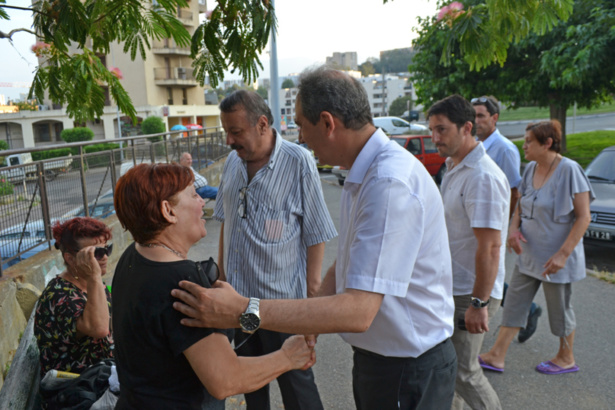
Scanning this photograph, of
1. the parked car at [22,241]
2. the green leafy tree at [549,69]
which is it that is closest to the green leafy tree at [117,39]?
the parked car at [22,241]

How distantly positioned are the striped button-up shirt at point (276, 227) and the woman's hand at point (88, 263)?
752mm

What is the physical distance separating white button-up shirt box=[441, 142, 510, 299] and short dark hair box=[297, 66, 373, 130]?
4.00 ft

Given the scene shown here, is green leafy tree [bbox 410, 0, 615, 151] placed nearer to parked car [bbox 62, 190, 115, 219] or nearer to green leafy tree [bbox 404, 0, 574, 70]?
parked car [bbox 62, 190, 115, 219]

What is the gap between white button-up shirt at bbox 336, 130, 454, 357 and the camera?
5.25ft

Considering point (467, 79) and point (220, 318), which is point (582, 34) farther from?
point (220, 318)

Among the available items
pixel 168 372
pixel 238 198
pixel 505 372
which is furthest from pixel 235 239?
pixel 505 372

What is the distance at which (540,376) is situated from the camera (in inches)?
155

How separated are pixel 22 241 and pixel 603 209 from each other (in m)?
7.66

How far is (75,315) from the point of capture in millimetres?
2734

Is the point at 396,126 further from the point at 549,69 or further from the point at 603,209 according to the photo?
the point at 603,209

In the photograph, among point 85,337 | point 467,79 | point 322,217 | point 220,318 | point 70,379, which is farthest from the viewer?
point 467,79

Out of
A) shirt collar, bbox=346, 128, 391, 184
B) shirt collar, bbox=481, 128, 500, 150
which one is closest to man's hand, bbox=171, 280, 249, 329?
shirt collar, bbox=346, 128, 391, 184

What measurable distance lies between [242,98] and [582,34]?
14293mm

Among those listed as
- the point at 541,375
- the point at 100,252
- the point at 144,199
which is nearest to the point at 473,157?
the point at 144,199
